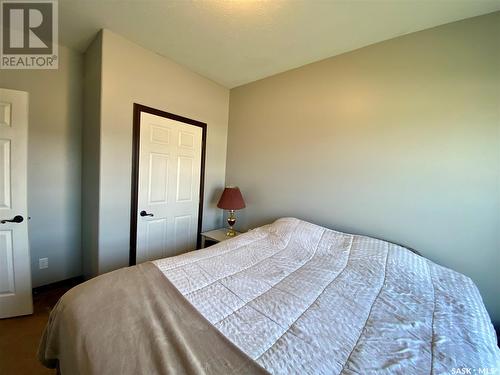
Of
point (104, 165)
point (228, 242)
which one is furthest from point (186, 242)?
point (104, 165)

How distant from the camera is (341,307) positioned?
1027 mm

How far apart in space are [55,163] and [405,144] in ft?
10.9

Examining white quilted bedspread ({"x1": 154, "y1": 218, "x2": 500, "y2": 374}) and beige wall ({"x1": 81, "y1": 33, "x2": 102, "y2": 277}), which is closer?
white quilted bedspread ({"x1": 154, "y1": 218, "x2": 500, "y2": 374})

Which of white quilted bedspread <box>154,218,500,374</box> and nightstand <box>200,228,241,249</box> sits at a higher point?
white quilted bedspread <box>154,218,500,374</box>

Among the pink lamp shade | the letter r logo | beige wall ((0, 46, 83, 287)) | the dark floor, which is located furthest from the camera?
the pink lamp shade

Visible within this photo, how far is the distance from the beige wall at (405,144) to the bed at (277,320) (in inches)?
14.8

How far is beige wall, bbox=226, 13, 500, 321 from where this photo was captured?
1.47 meters

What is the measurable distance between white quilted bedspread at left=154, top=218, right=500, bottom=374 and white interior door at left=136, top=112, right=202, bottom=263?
106cm

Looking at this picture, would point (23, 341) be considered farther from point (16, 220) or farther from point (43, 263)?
point (16, 220)

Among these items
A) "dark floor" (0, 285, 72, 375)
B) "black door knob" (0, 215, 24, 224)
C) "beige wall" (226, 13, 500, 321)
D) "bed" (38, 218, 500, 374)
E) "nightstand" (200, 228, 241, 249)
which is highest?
"beige wall" (226, 13, 500, 321)

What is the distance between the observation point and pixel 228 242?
1748 mm

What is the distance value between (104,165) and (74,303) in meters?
1.30

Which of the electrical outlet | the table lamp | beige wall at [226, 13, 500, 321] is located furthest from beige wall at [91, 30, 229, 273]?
beige wall at [226, 13, 500, 321]

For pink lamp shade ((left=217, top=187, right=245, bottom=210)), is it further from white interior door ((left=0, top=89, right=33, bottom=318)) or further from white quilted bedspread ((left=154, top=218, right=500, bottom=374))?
white interior door ((left=0, top=89, right=33, bottom=318))
